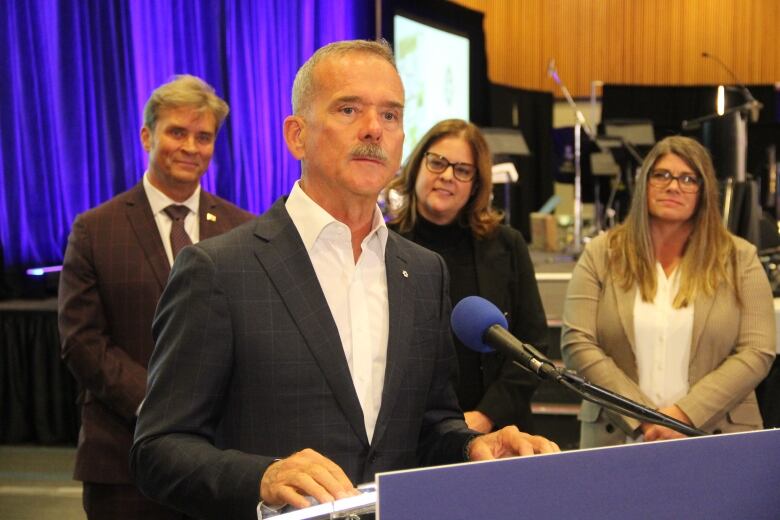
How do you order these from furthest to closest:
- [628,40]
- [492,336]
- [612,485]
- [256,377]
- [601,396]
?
[628,40] → [256,377] → [492,336] → [601,396] → [612,485]

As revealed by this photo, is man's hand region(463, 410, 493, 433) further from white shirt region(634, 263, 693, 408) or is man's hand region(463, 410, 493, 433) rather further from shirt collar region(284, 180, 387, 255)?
shirt collar region(284, 180, 387, 255)

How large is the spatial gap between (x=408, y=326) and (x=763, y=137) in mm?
7095

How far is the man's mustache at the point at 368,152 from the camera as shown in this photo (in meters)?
1.60

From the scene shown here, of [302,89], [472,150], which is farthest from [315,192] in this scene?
[472,150]

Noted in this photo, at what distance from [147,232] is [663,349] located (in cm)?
162

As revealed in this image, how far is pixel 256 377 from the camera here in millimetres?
→ 1547

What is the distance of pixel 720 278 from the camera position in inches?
116

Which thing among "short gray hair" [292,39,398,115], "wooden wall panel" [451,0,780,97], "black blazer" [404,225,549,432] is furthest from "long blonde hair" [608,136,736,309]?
"wooden wall panel" [451,0,780,97]

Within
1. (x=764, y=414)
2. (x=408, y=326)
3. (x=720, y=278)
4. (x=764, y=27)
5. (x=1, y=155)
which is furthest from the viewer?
(x=764, y=27)

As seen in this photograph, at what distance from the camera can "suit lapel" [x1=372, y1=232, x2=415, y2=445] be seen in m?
1.60

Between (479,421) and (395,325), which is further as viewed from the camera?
(479,421)

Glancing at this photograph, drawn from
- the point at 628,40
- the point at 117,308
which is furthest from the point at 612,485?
the point at 628,40

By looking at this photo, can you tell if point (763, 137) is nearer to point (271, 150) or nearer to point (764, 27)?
point (271, 150)

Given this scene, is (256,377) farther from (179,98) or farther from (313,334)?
(179,98)
